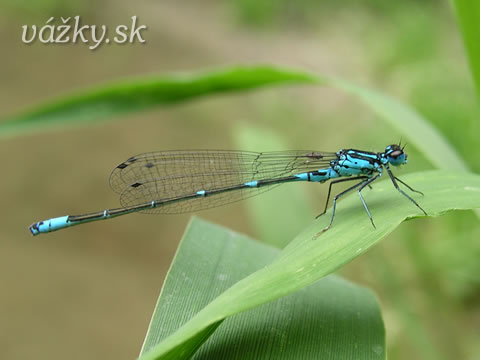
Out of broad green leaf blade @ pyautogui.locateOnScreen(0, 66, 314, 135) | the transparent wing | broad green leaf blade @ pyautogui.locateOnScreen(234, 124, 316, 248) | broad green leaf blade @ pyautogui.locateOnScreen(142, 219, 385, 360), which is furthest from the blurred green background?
broad green leaf blade @ pyautogui.locateOnScreen(142, 219, 385, 360)

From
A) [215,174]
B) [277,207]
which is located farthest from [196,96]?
[277,207]

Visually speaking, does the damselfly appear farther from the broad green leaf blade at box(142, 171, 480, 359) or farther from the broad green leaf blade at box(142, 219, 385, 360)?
the broad green leaf blade at box(142, 219, 385, 360)

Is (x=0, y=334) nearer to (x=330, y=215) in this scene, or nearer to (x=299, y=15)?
(x=330, y=215)

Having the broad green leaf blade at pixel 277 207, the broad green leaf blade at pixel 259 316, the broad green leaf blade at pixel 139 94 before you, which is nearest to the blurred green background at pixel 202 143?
the broad green leaf blade at pixel 277 207

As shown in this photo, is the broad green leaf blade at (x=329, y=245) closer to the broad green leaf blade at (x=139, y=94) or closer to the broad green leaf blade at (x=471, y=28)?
the broad green leaf blade at (x=471, y=28)

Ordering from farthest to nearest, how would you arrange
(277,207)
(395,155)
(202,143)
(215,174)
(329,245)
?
(202,143) → (277,207) → (215,174) → (395,155) → (329,245)

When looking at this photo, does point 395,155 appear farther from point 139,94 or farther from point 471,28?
point 139,94
